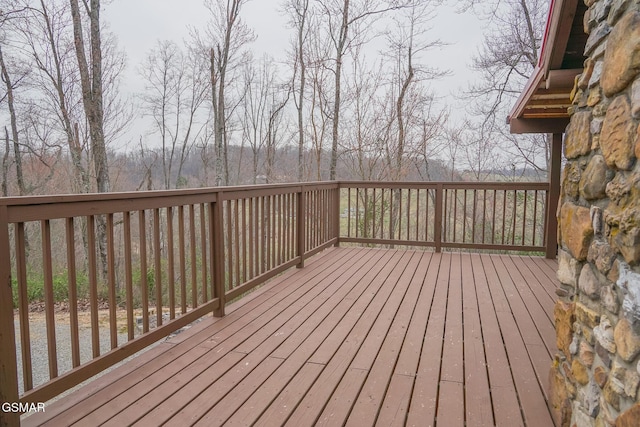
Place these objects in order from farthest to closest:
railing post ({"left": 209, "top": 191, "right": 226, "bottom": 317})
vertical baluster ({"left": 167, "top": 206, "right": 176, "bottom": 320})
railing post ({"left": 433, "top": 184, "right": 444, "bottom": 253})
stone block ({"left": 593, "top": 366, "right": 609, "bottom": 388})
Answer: railing post ({"left": 433, "top": 184, "right": 444, "bottom": 253}) < railing post ({"left": 209, "top": 191, "right": 226, "bottom": 317}) < vertical baluster ({"left": 167, "top": 206, "right": 176, "bottom": 320}) < stone block ({"left": 593, "top": 366, "right": 609, "bottom": 388})

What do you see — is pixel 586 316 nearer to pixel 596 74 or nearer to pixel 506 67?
pixel 596 74

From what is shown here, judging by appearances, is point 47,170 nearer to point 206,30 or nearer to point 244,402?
point 206,30

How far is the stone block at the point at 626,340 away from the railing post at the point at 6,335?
2094 mm

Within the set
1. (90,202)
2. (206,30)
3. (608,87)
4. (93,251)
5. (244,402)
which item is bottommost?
(244,402)

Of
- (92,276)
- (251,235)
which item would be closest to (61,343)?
(251,235)

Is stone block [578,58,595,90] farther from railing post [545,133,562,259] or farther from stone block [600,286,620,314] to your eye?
railing post [545,133,562,259]

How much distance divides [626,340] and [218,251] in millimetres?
2525

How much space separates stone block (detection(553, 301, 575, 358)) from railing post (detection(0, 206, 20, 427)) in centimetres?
222

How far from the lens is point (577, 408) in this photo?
151cm

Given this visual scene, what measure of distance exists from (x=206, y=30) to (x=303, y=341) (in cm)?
1127

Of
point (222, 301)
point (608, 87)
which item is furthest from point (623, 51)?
point (222, 301)

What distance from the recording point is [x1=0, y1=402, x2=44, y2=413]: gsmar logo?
1.60m

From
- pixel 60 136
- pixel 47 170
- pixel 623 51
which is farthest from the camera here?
pixel 47 170

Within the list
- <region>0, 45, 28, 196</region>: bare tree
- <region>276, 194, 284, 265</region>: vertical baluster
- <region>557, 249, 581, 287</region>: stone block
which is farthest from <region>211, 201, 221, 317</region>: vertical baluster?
<region>0, 45, 28, 196</region>: bare tree
